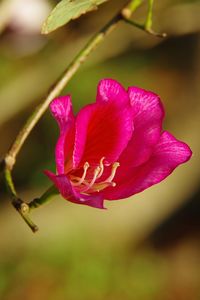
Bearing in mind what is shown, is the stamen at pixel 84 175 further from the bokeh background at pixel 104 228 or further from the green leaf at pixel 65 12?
the bokeh background at pixel 104 228

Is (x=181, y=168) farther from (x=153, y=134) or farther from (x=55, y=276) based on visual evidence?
(x=153, y=134)

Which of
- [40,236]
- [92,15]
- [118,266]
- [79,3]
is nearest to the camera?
[79,3]

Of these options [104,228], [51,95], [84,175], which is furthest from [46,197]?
[104,228]

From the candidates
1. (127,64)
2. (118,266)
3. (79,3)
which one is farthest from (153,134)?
(127,64)

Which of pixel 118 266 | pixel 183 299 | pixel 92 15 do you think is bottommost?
pixel 183 299

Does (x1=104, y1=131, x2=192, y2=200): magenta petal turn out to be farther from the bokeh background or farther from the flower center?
the bokeh background

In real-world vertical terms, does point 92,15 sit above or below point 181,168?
above

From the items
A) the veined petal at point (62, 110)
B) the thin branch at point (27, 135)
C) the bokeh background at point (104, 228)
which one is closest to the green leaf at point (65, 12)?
the veined petal at point (62, 110)
